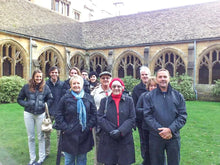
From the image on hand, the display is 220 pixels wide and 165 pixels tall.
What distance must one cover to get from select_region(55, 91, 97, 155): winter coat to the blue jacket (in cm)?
91

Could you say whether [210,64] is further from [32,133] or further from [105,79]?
[32,133]

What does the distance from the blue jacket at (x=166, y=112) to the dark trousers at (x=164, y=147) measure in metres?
0.10

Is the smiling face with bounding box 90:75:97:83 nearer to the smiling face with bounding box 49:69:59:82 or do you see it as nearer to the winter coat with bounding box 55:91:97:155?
the smiling face with bounding box 49:69:59:82

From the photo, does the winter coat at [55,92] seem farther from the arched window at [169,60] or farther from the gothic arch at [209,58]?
the gothic arch at [209,58]

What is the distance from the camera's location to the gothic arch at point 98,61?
18.2 m

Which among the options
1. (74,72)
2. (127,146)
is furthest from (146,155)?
(74,72)

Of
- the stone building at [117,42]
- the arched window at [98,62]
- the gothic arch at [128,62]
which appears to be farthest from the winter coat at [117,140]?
the arched window at [98,62]

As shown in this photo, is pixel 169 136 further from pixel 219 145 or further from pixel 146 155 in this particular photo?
pixel 219 145

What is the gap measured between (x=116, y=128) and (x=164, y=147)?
0.75 metres

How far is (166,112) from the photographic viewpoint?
2756mm

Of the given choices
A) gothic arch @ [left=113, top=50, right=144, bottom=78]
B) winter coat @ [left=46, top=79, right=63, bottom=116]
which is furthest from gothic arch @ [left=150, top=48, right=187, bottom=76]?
winter coat @ [left=46, top=79, right=63, bottom=116]

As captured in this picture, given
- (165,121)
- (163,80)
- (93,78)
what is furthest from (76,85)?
(93,78)

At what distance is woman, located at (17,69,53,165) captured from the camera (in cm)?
367

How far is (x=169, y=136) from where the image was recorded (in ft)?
8.75
